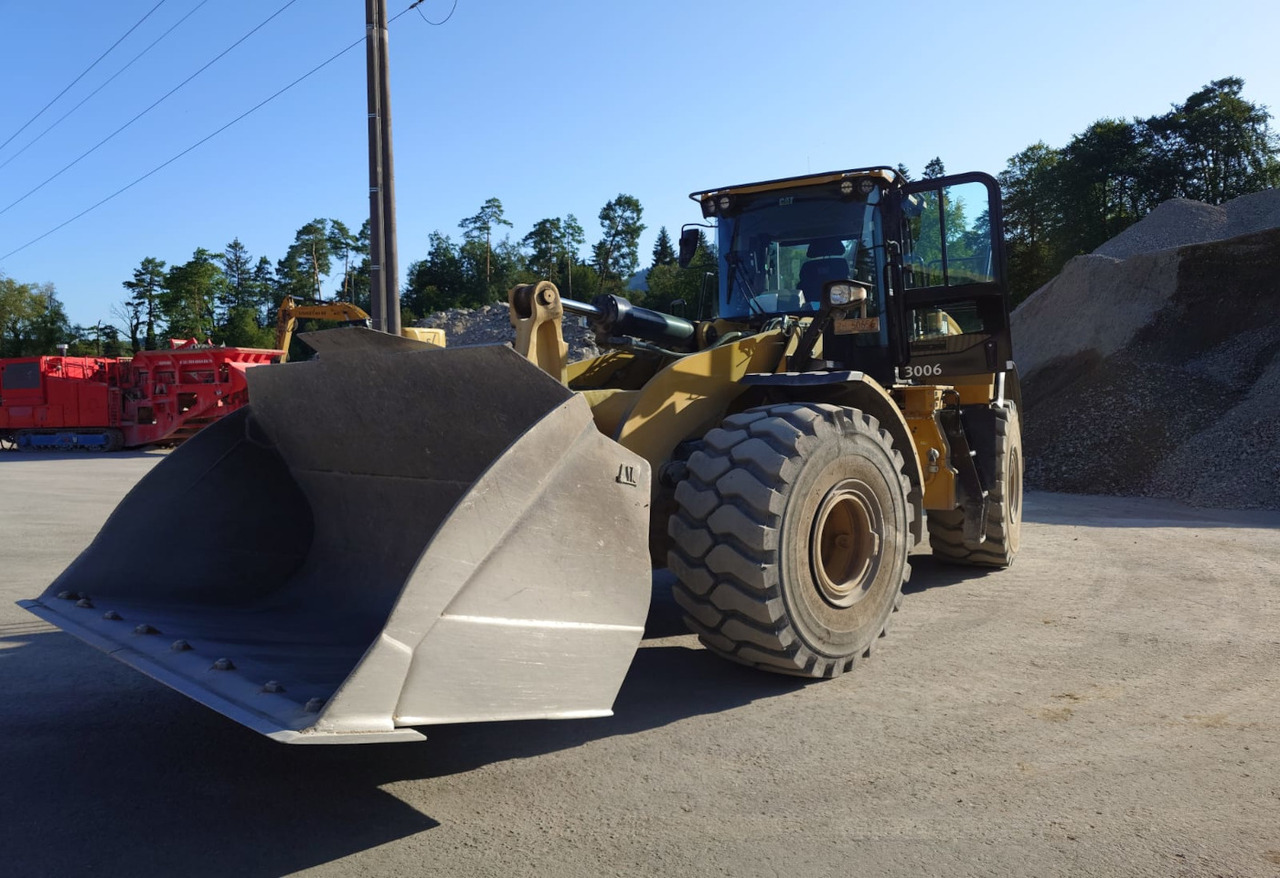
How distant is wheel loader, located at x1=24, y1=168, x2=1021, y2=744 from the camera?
3.01m

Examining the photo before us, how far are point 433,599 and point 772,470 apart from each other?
168 centimetres

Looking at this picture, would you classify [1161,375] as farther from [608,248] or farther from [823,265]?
[608,248]

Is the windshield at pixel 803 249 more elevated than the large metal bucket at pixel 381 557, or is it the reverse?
the windshield at pixel 803 249

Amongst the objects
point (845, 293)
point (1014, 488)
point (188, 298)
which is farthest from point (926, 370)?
point (188, 298)

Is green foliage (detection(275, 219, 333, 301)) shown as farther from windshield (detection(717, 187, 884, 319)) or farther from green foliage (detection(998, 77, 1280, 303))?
windshield (detection(717, 187, 884, 319))

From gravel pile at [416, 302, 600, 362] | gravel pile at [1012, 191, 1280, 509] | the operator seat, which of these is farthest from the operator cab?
gravel pile at [416, 302, 600, 362]

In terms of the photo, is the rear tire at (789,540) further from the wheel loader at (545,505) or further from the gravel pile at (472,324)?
the gravel pile at (472,324)

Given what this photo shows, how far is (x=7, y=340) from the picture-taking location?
61.3 metres

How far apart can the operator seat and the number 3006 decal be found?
1076 millimetres

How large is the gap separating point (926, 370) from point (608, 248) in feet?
233

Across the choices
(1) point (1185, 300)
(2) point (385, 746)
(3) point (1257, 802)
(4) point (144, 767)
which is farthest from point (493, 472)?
(1) point (1185, 300)

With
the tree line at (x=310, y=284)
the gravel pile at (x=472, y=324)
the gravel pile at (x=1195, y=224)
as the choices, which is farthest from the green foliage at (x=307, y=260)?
the gravel pile at (x=1195, y=224)

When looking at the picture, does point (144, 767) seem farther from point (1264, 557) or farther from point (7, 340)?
point (7, 340)

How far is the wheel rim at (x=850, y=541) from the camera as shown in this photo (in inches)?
175
